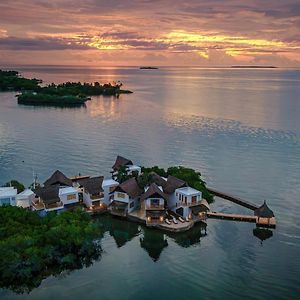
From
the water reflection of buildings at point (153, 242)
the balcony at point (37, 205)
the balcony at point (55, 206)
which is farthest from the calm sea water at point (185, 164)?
the balcony at point (37, 205)

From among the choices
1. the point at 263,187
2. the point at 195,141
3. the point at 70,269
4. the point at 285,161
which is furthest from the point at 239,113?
the point at 70,269

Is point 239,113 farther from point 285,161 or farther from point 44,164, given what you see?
point 44,164

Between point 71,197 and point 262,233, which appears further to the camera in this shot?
point 71,197

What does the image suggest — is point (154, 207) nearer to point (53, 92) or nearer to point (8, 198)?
point (8, 198)

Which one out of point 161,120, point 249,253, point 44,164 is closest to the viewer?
point 249,253

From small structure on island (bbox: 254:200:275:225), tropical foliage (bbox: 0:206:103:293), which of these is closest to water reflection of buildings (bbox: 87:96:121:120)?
small structure on island (bbox: 254:200:275:225)

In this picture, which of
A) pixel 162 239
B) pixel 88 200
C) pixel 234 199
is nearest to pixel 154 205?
pixel 162 239

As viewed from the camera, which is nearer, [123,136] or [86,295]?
[86,295]

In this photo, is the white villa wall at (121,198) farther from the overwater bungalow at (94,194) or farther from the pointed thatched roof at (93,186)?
the pointed thatched roof at (93,186)
